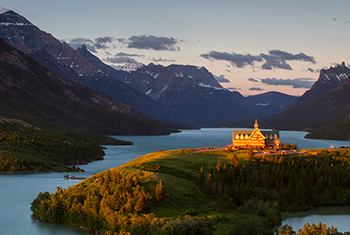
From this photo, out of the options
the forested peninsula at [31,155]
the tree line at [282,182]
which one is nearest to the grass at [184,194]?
the tree line at [282,182]

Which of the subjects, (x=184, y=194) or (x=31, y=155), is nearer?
(x=184, y=194)

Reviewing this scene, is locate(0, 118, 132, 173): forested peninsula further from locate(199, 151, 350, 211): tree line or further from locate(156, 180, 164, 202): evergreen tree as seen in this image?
locate(156, 180, 164, 202): evergreen tree

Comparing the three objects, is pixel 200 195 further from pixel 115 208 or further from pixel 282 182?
pixel 282 182

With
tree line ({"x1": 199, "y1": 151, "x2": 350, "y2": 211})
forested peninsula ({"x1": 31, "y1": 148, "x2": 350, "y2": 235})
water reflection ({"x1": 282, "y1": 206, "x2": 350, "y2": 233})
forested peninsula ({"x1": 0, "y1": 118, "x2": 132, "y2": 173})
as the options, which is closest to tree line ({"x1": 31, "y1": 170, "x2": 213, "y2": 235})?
forested peninsula ({"x1": 31, "y1": 148, "x2": 350, "y2": 235})

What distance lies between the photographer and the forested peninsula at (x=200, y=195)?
70.4m

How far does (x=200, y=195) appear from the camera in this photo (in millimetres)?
91438

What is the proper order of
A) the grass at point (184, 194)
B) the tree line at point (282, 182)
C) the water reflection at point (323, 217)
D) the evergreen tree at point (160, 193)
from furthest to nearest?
the tree line at point (282, 182)
the water reflection at point (323, 217)
the evergreen tree at point (160, 193)
the grass at point (184, 194)

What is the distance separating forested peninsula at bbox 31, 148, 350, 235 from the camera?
231 ft

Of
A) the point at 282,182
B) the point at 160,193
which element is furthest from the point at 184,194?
the point at 282,182

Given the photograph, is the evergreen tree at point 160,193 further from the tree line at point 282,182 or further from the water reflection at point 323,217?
the water reflection at point 323,217

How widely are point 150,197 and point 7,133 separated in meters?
138

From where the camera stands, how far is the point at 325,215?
94000 mm

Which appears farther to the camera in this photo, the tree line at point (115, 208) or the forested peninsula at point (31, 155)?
the forested peninsula at point (31, 155)

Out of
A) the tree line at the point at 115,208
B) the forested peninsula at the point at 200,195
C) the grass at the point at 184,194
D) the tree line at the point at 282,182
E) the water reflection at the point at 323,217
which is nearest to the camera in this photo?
the tree line at the point at 115,208
